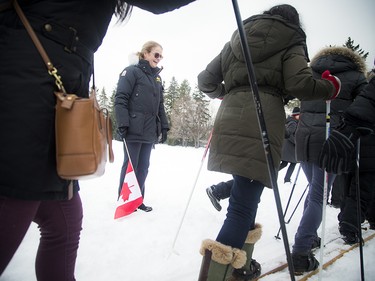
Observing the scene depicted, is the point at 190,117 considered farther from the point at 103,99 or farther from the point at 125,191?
the point at 125,191

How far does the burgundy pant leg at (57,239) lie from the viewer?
1118 millimetres

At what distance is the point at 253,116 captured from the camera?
66.1 inches

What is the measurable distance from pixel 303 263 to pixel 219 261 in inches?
44.8

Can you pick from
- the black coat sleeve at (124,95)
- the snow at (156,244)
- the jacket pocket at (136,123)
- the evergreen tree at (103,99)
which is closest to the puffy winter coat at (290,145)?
the snow at (156,244)

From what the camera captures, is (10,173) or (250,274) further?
(250,274)

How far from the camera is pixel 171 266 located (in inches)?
88.0

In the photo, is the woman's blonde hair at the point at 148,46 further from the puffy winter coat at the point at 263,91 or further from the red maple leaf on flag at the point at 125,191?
the puffy winter coat at the point at 263,91

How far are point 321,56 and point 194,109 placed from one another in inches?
1666

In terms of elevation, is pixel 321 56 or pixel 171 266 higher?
pixel 321 56

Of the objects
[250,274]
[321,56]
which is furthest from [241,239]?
[321,56]

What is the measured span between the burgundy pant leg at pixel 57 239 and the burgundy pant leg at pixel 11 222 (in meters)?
0.14

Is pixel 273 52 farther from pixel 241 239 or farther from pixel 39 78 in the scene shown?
pixel 39 78

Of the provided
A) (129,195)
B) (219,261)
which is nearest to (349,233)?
(219,261)

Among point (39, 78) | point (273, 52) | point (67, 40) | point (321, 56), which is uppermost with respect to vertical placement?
point (321, 56)
